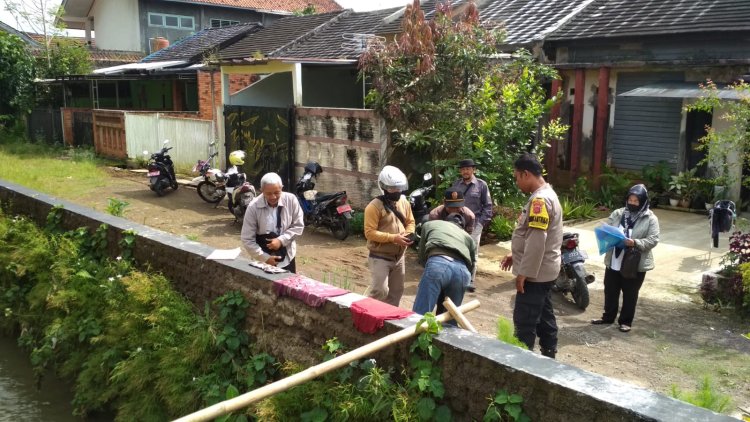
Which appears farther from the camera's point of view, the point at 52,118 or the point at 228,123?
the point at 52,118

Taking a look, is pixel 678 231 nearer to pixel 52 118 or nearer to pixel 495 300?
pixel 495 300

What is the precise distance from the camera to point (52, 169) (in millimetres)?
17078

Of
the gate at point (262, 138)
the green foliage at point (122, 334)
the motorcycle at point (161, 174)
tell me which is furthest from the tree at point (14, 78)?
the green foliage at point (122, 334)

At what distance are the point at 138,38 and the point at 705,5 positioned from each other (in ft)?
88.2

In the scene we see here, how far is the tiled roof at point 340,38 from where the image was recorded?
16391 mm

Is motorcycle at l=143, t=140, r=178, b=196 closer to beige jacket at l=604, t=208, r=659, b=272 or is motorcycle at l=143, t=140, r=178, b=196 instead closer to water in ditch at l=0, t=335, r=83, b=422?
water in ditch at l=0, t=335, r=83, b=422

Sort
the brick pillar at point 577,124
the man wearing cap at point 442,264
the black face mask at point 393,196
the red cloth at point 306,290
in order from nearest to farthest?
1. the red cloth at point 306,290
2. the man wearing cap at point 442,264
3. the black face mask at point 393,196
4. the brick pillar at point 577,124

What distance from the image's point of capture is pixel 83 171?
666 inches

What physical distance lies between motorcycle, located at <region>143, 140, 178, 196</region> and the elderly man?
8.42m

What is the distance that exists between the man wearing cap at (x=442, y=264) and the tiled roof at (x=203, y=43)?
18133mm

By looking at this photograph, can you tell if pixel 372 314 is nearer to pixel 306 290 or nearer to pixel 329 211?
pixel 306 290

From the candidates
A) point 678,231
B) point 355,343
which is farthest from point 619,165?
point 355,343

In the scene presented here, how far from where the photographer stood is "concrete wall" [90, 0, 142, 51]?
32250 mm

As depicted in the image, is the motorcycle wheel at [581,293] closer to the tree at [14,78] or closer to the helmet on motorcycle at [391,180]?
the helmet on motorcycle at [391,180]
